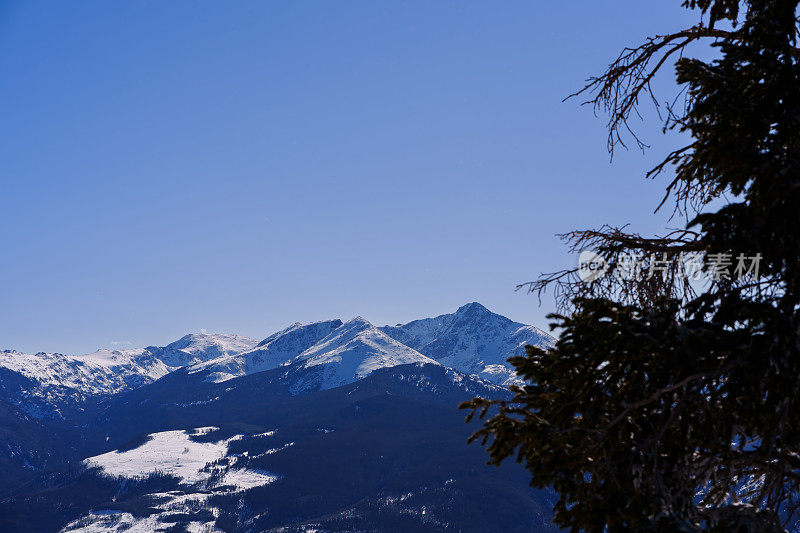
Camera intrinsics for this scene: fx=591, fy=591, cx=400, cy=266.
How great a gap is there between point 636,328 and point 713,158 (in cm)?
200

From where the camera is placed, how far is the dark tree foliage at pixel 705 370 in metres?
5.48

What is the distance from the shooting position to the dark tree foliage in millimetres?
5477

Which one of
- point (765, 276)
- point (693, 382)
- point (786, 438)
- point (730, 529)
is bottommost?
point (730, 529)

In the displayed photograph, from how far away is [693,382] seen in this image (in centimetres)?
580

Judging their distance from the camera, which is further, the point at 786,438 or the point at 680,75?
the point at 680,75

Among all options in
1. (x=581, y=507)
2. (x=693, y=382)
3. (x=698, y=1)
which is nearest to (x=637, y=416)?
(x=693, y=382)

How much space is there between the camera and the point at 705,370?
18.4 feet

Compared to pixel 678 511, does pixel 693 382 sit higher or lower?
higher

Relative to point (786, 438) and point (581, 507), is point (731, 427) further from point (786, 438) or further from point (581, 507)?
point (581, 507)

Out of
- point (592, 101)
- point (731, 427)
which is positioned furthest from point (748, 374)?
point (592, 101)

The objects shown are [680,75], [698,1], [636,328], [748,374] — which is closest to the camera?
[748,374]

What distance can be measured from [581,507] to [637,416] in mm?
1068

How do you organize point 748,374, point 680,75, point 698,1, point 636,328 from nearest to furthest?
point 748,374, point 636,328, point 680,75, point 698,1

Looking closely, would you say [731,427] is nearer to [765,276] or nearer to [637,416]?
[637,416]
